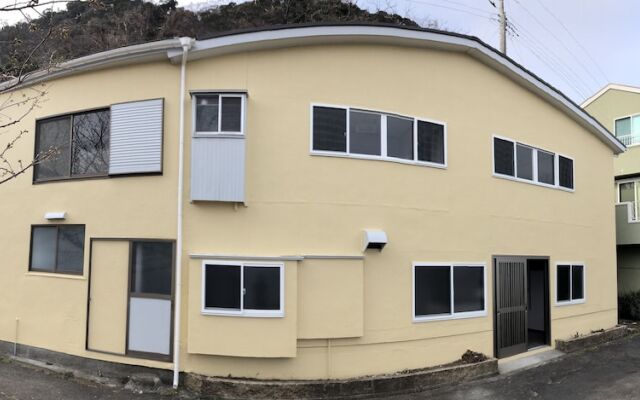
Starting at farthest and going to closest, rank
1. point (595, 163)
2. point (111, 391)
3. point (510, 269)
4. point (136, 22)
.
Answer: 1. point (136, 22)
2. point (595, 163)
3. point (510, 269)
4. point (111, 391)

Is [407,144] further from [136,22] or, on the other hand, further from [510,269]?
[136,22]

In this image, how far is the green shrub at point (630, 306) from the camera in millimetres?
16359

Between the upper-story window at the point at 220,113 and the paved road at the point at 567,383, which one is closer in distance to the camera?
the upper-story window at the point at 220,113

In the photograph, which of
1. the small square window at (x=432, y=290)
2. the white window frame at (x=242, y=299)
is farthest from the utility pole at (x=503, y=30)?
the white window frame at (x=242, y=299)

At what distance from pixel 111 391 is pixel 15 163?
5.48 metres

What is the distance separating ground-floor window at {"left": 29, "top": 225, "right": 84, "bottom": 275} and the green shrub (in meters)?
16.4

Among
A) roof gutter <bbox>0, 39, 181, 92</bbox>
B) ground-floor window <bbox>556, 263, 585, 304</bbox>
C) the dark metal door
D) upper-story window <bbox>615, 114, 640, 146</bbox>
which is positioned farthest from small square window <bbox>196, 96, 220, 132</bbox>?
upper-story window <bbox>615, 114, 640, 146</bbox>

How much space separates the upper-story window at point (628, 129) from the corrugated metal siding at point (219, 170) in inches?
726

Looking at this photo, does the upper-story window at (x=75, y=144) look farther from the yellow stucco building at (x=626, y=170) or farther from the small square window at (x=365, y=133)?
the yellow stucco building at (x=626, y=170)

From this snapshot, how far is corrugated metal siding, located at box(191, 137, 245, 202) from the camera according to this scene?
8188 millimetres

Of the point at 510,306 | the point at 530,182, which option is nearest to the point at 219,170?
the point at 510,306

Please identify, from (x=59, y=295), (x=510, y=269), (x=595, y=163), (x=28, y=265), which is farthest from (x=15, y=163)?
(x=595, y=163)

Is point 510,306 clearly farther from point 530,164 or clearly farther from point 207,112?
point 207,112

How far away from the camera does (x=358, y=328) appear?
8.41 metres
